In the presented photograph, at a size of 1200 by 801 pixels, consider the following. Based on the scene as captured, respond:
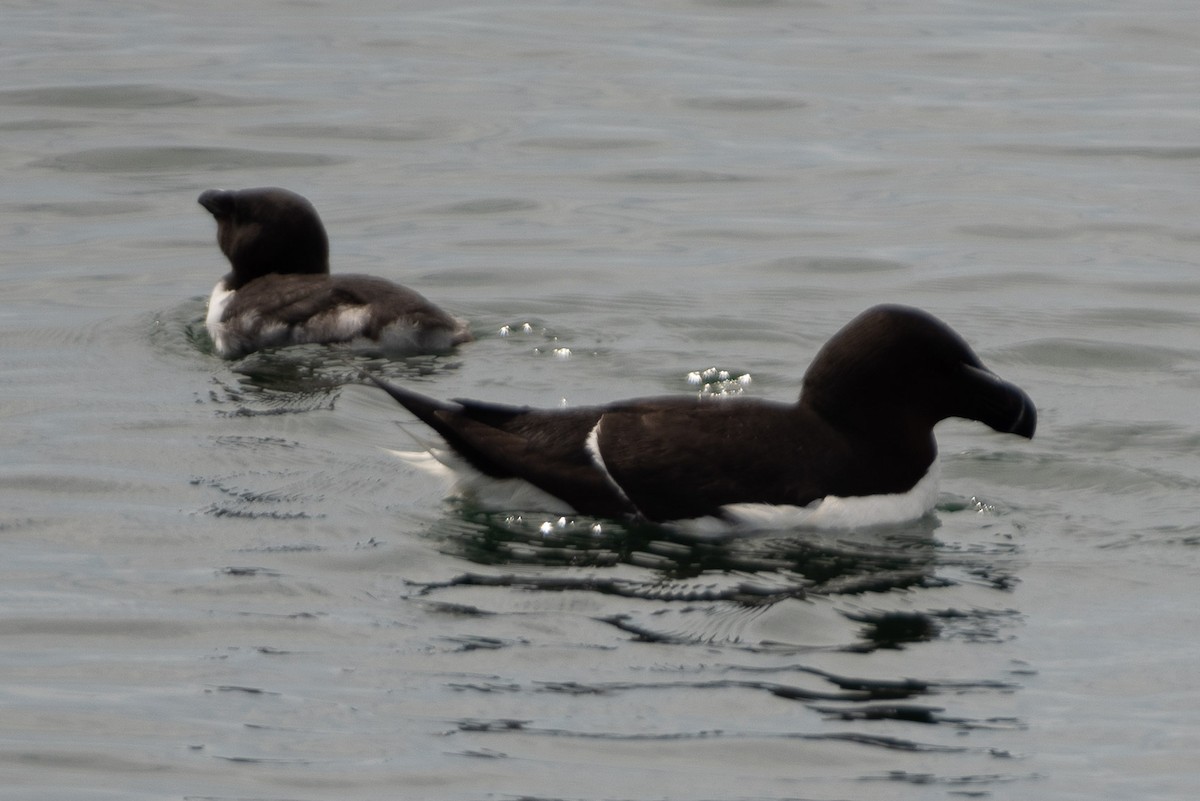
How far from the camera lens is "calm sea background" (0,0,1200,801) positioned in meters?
6.13

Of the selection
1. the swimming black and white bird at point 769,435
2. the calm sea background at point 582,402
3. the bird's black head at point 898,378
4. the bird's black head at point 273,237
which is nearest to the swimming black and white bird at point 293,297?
the bird's black head at point 273,237

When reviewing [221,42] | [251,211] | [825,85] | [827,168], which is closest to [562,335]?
[251,211]

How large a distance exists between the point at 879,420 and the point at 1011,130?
36.4ft

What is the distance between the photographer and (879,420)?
26.9ft

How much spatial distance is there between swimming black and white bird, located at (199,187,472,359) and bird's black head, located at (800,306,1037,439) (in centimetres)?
302

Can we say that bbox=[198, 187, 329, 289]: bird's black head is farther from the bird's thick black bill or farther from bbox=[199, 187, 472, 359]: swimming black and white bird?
the bird's thick black bill

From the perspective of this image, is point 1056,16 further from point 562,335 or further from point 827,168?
point 562,335

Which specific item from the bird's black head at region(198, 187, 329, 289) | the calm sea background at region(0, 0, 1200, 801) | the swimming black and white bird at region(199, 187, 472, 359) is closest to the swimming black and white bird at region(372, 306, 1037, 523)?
the calm sea background at region(0, 0, 1200, 801)

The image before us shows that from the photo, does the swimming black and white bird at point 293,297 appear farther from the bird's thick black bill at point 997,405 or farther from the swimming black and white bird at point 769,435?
the bird's thick black bill at point 997,405

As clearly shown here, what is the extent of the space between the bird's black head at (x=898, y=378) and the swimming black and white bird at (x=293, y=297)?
3.02 metres

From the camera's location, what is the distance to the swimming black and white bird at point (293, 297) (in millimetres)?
10758

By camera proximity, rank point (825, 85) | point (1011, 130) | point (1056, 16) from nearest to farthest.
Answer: point (1011, 130), point (825, 85), point (1056, 16)

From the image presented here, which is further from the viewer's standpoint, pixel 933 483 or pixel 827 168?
pixel 827 168

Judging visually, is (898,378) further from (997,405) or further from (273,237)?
(273,237)
